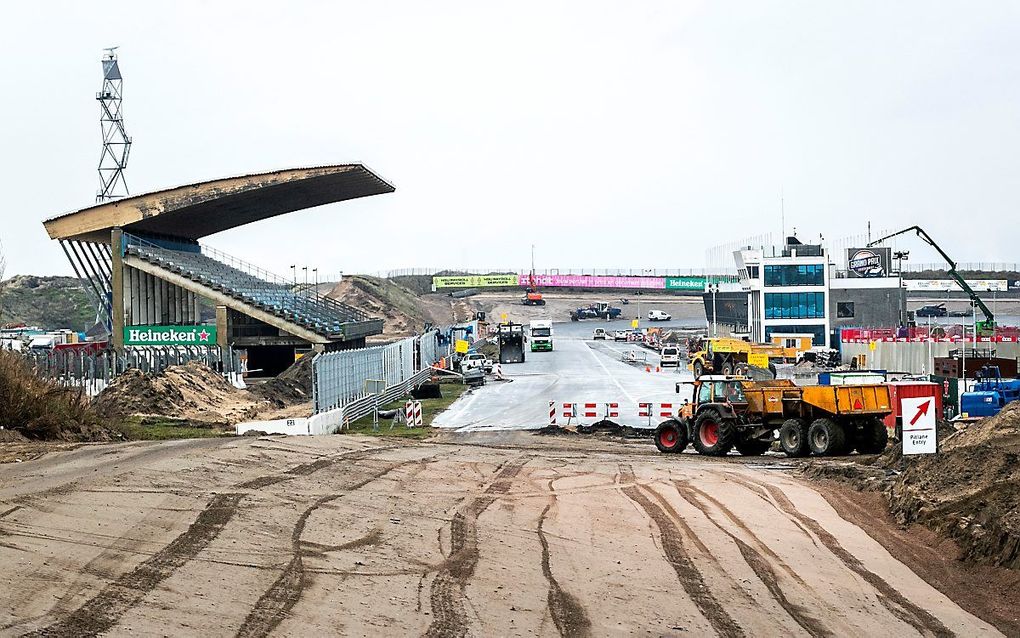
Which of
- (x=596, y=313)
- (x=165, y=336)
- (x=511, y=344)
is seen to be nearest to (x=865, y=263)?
(x=511, y=344)

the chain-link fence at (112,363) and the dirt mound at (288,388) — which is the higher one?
the chain-link fence at (112,363)

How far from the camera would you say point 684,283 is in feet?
594

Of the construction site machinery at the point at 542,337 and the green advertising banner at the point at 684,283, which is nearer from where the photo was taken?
the construction site machinery at the point at 542,337

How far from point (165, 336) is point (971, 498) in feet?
188

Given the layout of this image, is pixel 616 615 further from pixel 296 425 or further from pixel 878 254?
pixel 878 254

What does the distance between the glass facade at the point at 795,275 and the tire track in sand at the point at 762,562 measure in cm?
8390

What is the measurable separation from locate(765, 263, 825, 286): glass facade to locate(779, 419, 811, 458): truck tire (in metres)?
75.5

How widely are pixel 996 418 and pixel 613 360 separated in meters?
61.8

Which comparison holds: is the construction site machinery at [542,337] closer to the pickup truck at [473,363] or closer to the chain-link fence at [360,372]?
the pickup truck at [473,363]

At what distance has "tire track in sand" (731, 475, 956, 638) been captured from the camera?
13031mm

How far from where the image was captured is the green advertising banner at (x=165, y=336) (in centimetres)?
6756

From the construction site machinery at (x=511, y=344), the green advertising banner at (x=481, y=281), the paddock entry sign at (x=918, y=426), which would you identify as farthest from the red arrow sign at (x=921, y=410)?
the green advertising banner at (x=481, y=281)

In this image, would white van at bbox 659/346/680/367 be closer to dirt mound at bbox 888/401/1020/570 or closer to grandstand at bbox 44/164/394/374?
grandstand at bbox 44/164/394/374

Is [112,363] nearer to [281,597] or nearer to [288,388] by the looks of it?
[288,388]
